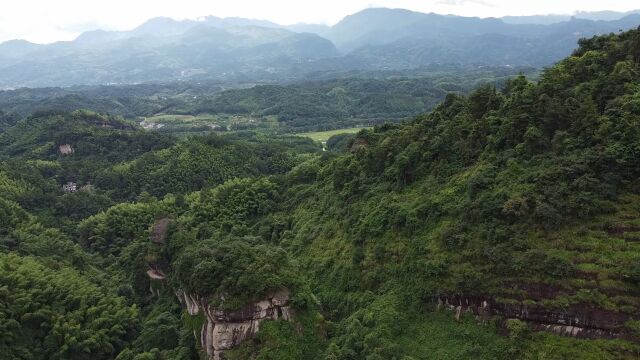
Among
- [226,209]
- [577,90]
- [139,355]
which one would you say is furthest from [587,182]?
[226,209]

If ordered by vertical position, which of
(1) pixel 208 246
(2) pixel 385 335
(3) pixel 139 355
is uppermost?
(1) pixel 208 246

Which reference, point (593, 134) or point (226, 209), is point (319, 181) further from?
point (593, 134)

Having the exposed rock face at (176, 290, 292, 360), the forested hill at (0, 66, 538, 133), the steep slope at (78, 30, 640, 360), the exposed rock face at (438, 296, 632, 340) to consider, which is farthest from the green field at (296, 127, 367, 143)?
the exposed rock face at (438, 296, 632, 340)

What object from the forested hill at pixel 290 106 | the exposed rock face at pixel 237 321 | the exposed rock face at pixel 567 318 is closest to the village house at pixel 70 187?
the exposed rock face at pixel 237 321

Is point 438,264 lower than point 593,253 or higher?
lower

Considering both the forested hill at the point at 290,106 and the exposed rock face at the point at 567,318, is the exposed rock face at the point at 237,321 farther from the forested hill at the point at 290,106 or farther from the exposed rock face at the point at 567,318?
the forested hill at the point at 290,106

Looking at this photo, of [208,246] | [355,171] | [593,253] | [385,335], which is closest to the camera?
[593,253]

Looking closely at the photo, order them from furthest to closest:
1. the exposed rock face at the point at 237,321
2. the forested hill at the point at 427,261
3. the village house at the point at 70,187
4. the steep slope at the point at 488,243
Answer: the village house at the point at 70,187, the exposed rock face at the point at 237,321, the forested hill at the point at 427,261, the steep slope at the point at 488,243
